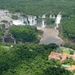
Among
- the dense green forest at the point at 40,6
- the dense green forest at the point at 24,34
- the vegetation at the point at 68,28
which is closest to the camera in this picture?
the dense green forest at the point at 24,34

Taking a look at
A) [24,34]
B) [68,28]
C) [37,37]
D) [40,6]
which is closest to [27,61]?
[24,34]

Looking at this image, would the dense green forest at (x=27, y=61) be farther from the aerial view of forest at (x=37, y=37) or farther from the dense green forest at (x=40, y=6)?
the dense green forest at (x=40, y=6)

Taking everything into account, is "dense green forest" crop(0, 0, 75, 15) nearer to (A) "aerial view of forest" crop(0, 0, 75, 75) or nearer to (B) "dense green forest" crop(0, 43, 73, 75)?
(A) "aerial view of forest" crop(0, 0, 75, 75)

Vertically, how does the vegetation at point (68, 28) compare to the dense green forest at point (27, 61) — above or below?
below

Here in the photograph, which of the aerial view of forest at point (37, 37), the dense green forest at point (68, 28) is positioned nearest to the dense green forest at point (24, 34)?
the aerial view of forest at point (37, 37)

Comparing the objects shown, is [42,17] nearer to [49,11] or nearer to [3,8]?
[49,11]

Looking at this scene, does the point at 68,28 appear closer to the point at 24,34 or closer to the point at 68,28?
the point at 68,28
